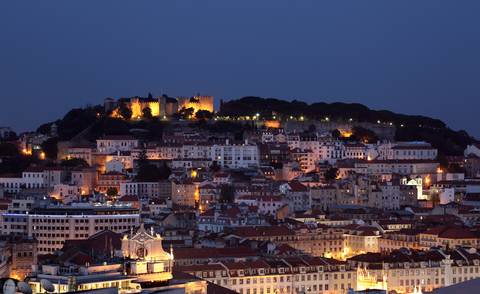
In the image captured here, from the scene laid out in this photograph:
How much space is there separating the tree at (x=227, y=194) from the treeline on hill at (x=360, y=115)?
20.8m

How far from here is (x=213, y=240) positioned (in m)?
43.1

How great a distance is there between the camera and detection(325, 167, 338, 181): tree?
60812mm

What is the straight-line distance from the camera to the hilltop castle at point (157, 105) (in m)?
75.7

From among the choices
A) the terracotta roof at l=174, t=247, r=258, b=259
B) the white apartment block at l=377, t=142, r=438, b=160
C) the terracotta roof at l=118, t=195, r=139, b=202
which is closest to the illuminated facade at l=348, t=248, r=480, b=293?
the terracotta roof at l=174, t=247, r=258, b=259

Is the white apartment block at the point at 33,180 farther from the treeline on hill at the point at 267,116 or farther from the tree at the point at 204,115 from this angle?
the tree at the point at 204,115

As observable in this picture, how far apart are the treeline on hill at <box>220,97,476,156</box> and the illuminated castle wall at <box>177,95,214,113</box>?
34.7 inches

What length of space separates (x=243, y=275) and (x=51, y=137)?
37.9 meters

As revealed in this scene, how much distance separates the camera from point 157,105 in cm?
7644

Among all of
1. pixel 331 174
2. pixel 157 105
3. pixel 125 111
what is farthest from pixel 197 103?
pixel 331 174

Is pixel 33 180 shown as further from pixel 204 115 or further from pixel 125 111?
pixel 204 115

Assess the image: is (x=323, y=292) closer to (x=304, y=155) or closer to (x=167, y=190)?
(x=167, y=190)

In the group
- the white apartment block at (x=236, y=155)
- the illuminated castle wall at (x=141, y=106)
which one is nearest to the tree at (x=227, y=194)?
the white apartment block at (x=236, y=155)

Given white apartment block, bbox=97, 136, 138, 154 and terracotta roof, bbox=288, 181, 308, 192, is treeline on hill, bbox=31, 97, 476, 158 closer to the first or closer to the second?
white apartment block, bbox=97, 136, 138, 154

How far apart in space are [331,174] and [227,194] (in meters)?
7.09
